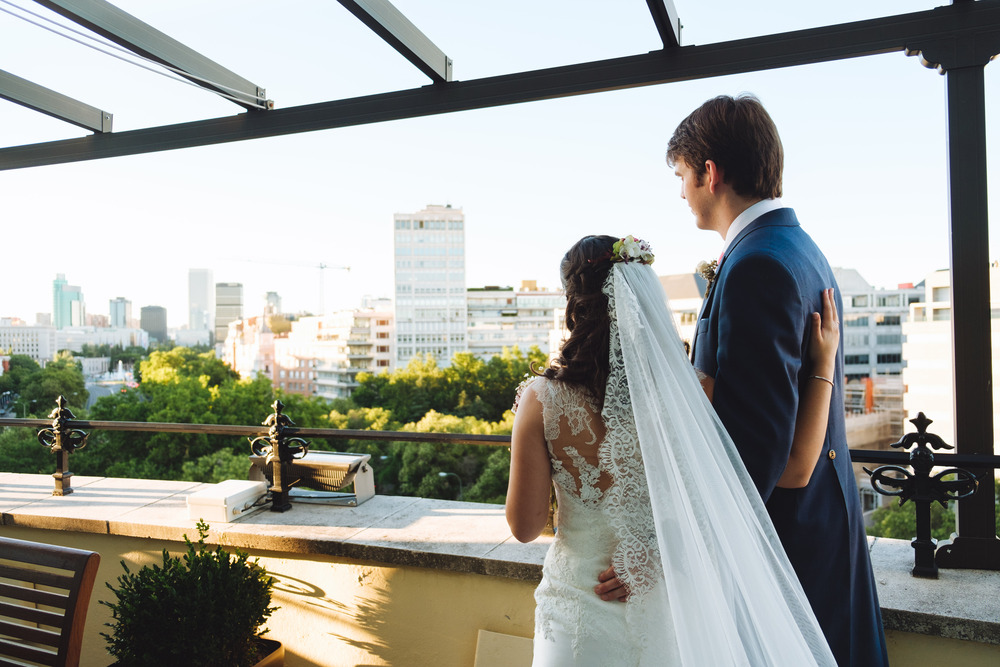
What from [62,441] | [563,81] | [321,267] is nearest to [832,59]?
[563,81]

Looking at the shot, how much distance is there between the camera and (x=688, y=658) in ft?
3.31

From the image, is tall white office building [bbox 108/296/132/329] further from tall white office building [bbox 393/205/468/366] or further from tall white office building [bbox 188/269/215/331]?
tall white office building [bbox 393/205/468/366]

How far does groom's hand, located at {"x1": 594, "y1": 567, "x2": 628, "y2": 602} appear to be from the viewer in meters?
1.17

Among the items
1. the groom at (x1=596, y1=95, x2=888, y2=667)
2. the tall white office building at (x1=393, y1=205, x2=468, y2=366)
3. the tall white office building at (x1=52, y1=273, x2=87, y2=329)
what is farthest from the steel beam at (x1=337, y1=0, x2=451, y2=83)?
the tall white office building at (x1=393, y1=205, x2=468, y2=366)

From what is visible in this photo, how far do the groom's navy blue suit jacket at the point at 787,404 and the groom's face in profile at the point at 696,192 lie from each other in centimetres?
10

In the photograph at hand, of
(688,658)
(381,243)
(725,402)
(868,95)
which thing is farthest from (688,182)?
(381,243)

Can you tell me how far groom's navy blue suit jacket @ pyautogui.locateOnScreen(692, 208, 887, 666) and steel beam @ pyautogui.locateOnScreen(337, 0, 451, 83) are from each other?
Result: 4.94 feet

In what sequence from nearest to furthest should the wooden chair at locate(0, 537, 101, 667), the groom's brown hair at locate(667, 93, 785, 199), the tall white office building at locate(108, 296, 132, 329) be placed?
the groom's brown hair at locate(667, 93, 785, 199) → the wooden chair at locate(0, 537, 101, 667) → the tall white office building at locate(108, 296, 132, 329)

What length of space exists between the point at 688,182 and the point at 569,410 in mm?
466

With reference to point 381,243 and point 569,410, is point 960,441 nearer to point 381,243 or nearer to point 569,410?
point 569,410

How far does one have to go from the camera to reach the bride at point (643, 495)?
1.00m

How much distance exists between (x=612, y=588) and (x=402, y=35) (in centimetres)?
183

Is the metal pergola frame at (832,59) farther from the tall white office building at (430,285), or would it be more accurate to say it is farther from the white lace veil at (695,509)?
the tall white office building at (430,285)

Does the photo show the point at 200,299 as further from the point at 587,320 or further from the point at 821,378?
the point at 821,378
